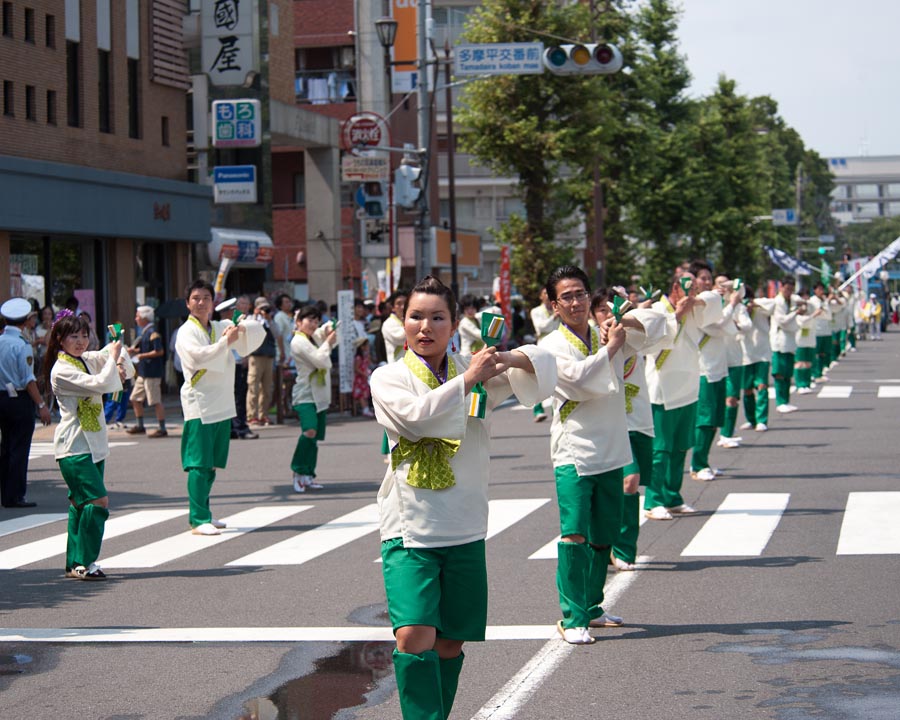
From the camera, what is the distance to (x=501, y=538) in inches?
434

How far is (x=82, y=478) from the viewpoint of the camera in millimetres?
9883

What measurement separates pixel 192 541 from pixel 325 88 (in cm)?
3851

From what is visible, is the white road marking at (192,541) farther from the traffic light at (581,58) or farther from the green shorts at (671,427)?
the traffic light at (581,58)

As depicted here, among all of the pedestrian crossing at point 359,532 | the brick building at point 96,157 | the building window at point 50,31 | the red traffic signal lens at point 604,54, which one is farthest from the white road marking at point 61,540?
the building window at point 50,31

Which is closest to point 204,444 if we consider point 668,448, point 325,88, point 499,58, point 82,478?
point 82,478

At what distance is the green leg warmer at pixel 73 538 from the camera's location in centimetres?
991

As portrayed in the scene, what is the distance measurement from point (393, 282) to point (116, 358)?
750 inches

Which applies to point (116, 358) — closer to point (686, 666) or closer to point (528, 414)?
point (686, 666)

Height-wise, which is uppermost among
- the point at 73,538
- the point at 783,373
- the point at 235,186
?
the point at 235,186

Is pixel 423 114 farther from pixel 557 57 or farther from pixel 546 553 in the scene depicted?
pixel 546 553

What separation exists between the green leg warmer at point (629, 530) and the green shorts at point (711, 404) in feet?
15.5

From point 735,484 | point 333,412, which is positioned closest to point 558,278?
point 735,484

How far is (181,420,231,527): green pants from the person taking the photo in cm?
1136

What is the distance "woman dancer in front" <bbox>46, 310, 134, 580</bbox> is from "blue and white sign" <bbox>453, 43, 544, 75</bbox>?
54.2 ft
